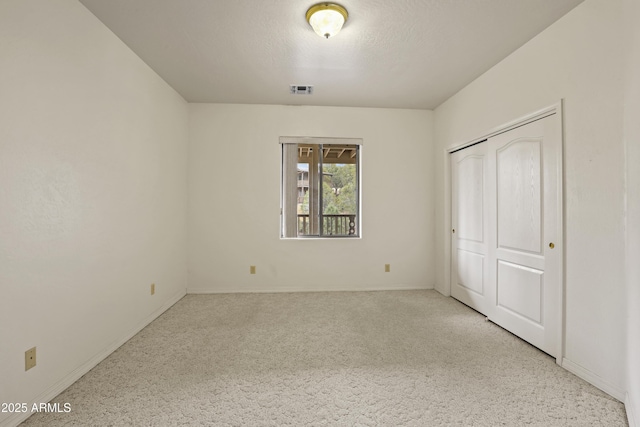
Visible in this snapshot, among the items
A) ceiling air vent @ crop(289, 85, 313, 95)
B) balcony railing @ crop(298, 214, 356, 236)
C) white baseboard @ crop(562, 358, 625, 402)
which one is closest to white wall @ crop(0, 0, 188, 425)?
ceiling air vent @ crop(289, 85, 313, 95)

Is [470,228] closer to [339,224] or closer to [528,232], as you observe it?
[528,232]

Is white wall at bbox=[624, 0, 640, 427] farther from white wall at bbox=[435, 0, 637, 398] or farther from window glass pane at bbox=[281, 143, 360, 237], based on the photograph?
window glass pane at bbox=[281, 143, 360, 237]

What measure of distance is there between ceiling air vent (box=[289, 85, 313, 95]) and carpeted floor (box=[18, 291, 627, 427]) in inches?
103

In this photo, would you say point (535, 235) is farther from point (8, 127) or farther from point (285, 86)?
point (8, 127)

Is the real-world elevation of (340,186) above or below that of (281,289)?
above

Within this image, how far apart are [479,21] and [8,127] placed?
3.05m

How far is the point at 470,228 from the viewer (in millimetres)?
3238

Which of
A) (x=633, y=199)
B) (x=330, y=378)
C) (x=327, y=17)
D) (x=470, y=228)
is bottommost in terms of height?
(x=330, y=378)

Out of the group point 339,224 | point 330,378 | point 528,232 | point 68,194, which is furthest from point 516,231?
point 68,194

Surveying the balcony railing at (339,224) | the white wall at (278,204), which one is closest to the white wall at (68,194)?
the white wall at (278,204)

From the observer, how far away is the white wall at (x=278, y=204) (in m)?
3.80

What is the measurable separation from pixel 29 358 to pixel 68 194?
0.96 metres

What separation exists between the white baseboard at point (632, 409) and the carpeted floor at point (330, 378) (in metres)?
0.06

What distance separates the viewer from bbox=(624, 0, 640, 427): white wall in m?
1.38
